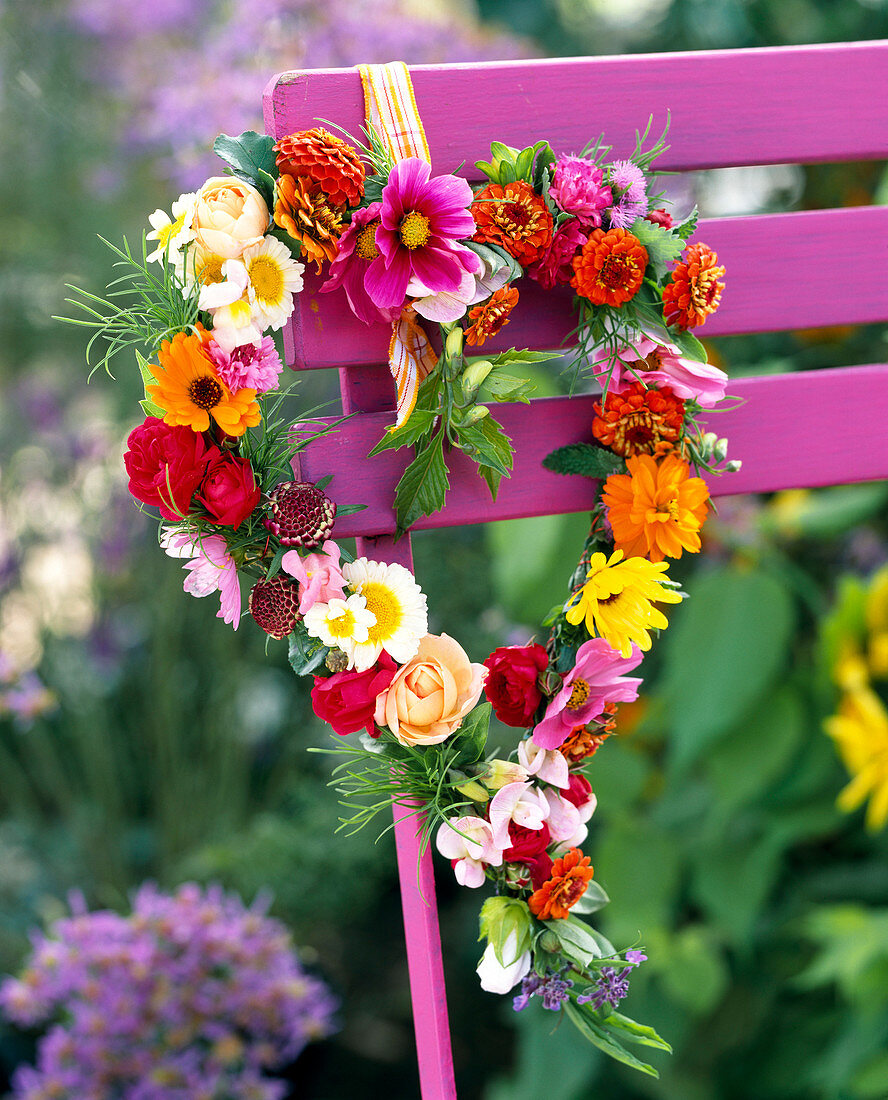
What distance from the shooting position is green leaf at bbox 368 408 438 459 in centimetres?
39

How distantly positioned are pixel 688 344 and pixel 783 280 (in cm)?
8

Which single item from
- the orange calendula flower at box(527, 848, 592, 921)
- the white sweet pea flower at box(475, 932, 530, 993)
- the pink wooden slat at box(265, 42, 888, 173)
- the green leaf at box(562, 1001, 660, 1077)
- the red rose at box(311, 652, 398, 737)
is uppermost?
the pink wooden slat at box(265, 42, 888, 173)

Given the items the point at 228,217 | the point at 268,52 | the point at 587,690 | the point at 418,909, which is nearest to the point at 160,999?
the point at 418,909

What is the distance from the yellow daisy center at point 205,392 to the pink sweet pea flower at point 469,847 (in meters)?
0.19

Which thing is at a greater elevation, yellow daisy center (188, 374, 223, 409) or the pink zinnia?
the pink zinnia

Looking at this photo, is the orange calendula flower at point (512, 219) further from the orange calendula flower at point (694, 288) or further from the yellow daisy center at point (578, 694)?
the yellow daisy center at point (578, 694)

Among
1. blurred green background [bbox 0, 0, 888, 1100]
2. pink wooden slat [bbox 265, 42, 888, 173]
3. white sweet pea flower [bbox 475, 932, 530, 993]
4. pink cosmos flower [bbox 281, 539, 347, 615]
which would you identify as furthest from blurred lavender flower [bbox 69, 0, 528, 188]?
white sweet pea flower [bbox 475, 932, 530, 993]

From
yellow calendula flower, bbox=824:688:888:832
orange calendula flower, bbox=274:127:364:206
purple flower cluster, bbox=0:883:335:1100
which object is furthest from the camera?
yellow calendula flower, bbox=824:688:888:832

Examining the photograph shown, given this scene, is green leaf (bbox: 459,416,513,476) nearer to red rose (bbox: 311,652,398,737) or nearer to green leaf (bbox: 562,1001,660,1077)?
red rose (bbox: 311,652,398,737)

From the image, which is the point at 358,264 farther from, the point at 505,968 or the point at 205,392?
the point at 505,968

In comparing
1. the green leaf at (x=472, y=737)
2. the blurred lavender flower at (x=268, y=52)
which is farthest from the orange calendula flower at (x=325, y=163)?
the blurred lavender flower at (x=268, y=52)

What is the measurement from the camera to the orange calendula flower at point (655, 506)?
42cm

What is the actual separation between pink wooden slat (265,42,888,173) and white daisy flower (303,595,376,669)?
0.61ft

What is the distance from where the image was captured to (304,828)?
1.07 m
